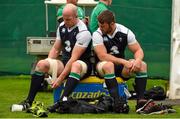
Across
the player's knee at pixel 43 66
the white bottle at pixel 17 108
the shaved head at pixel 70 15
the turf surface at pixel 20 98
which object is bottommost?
the turf surface at pixel 20 98

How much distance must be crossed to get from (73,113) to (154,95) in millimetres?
2026

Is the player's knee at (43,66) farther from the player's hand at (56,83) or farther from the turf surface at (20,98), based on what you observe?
the turf surface at (20,98)

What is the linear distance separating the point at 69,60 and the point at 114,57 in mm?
483

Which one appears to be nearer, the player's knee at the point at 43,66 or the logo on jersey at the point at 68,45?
the player's knee at the point at 43,66

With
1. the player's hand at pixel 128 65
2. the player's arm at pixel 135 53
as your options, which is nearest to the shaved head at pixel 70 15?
the player's arm at pixel 135 53

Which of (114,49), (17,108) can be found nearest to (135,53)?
(114,49)

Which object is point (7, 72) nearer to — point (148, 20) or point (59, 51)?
point (148, 20)

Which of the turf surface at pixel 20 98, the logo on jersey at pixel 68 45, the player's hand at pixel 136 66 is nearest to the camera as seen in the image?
the turf surface at pixel 20 98

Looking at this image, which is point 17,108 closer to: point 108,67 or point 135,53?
point 108,67

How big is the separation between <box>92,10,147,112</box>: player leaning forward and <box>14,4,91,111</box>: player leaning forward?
149 millimetres

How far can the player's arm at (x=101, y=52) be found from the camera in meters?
7.23

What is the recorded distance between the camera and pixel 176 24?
9133 millimetres

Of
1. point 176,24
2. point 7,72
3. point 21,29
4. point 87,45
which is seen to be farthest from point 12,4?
point 87,45

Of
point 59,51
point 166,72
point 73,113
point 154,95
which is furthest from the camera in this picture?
point 166,72
